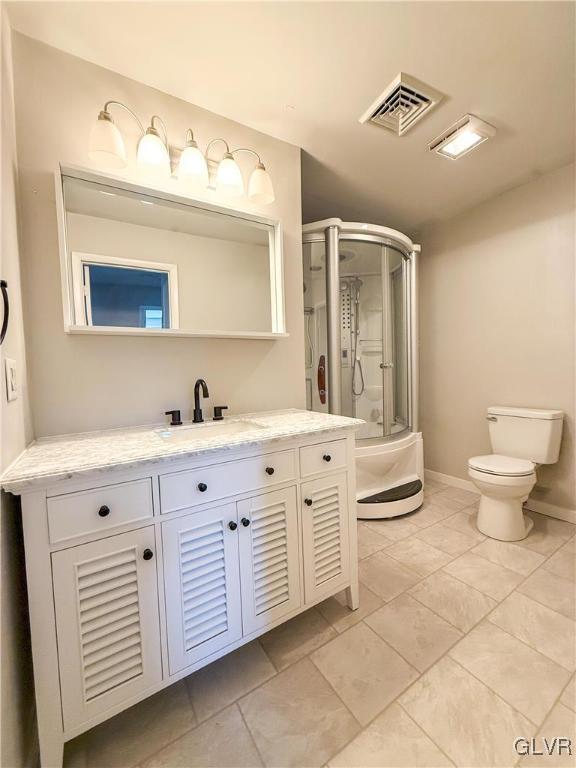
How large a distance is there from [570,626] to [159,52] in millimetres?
2941

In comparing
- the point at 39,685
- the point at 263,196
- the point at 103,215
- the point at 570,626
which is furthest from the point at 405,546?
the point at 103,215

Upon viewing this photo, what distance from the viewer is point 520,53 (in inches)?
51.3

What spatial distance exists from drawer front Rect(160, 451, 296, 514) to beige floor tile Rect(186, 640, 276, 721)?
698 mm

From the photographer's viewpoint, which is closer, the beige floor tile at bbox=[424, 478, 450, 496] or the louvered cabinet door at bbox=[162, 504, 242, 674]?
the louvered cabinet door at bbox=[162, 504, 242, 674]

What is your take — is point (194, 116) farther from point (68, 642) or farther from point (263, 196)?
point (68, 642)

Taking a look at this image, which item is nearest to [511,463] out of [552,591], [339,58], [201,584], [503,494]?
[503,494]

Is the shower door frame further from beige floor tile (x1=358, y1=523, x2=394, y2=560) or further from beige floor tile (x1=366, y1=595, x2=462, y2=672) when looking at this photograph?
beige floor tile (x1=366, y1=595, x2=462, y2=672)

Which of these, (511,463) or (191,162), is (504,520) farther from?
(191,162)

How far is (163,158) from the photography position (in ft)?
4.34

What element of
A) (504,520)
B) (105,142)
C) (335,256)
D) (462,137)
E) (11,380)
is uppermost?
(462,137)

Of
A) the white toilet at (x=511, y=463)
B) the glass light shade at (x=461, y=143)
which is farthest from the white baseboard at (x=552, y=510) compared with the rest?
the glass light shade at (x=461, y=143)

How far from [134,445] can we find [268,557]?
654mm

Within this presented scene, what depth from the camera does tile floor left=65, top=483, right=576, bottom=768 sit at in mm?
929

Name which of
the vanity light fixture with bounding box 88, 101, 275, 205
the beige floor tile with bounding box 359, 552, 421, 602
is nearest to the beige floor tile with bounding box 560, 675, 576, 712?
the beige floor tile with bounding box 359, 552, 421, 602
